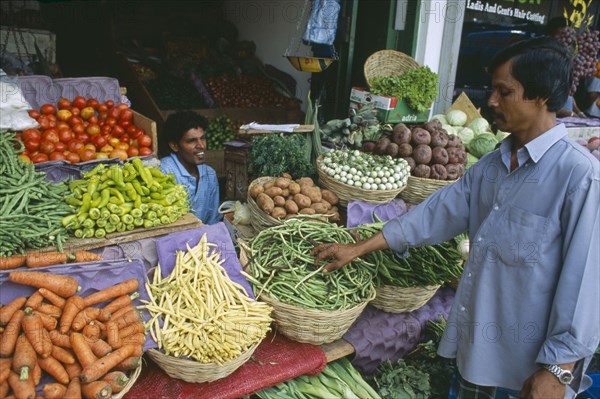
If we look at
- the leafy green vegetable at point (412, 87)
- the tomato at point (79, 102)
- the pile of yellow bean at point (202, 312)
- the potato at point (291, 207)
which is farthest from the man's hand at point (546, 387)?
the tomato at point (79, 102)

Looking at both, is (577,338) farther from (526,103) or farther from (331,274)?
(331,274)

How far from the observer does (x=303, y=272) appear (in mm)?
2746

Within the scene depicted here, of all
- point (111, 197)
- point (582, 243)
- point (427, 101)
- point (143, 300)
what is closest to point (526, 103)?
point (582, 243)

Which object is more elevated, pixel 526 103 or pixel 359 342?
pixel 526 103

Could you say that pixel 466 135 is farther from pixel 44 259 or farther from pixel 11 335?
pixel 11 335

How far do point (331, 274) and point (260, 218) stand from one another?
2.90ft

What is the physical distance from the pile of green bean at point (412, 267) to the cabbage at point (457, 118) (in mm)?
2595

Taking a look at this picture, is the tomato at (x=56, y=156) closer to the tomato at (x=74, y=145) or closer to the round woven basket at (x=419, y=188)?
the tomato at (x=74, y=145)

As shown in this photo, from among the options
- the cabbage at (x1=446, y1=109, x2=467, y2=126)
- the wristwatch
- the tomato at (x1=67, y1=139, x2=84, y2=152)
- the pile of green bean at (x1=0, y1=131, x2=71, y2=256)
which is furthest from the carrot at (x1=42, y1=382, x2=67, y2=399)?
the cabbage at (x1=446, y1=109, x2=467, y2=126)

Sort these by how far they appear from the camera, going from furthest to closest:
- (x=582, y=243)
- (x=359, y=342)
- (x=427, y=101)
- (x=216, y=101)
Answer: (x=216, y=101) < (x=427, y=101) < (x=359, y=342) < (x=582, y=243)

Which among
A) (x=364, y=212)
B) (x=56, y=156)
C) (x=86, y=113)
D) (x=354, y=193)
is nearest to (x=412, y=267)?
(x=364, y=212)

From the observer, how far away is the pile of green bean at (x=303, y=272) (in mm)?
2668

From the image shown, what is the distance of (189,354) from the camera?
2.31m

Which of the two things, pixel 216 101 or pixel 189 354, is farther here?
pixel 216 101
